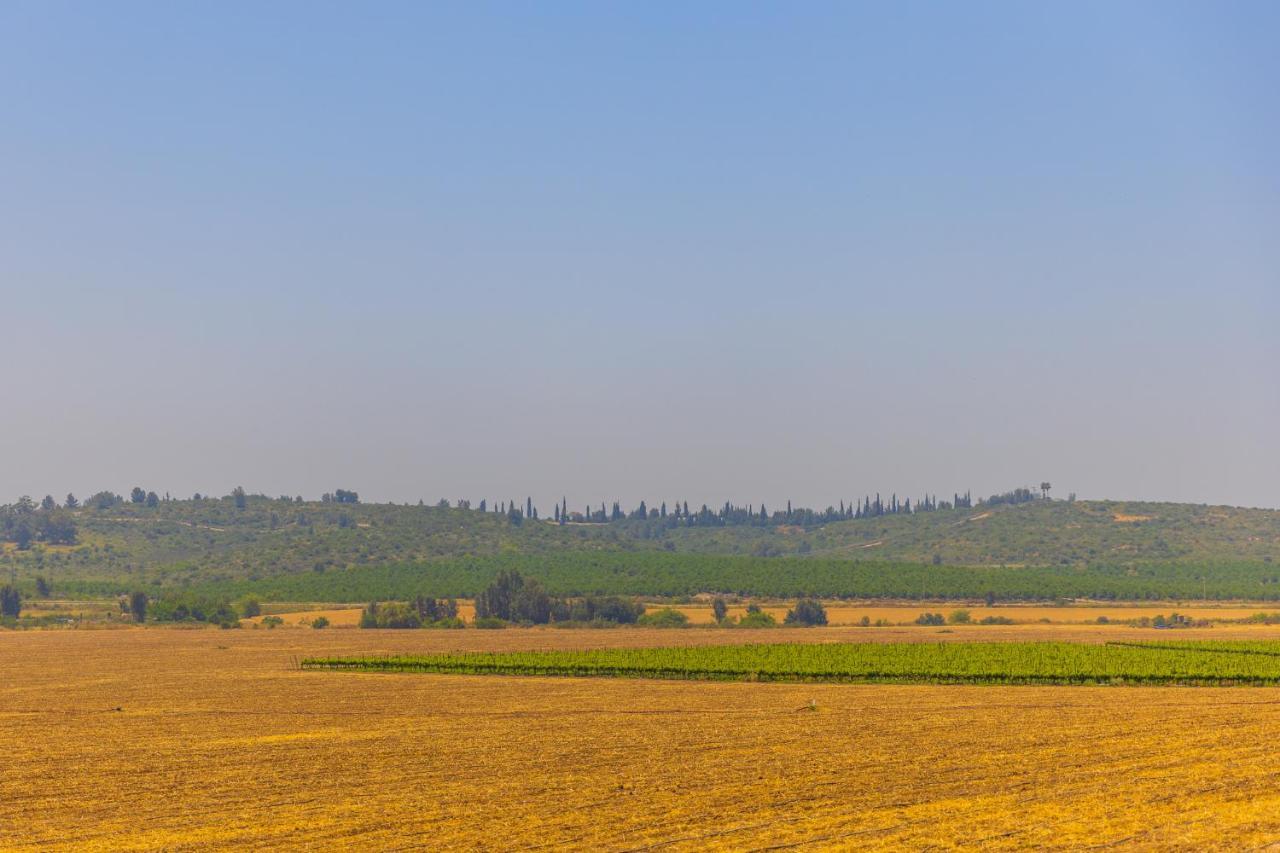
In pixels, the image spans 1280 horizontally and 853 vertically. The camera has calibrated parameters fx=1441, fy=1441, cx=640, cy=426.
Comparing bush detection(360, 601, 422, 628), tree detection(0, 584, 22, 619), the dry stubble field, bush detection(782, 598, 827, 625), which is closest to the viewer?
the dry stubble field

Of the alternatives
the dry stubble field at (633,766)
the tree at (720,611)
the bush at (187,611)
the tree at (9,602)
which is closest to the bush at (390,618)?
the bush at (187,611)

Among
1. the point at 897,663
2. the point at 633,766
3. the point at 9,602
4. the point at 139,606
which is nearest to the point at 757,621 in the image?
the point at 139,606

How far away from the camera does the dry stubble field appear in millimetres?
35469

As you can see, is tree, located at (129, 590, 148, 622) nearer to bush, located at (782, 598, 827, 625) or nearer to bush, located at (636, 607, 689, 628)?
bush, located at (636, 607, 689, 628)

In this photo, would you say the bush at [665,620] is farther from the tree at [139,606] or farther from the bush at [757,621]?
the tree at [139,606]

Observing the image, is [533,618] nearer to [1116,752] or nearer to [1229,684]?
[1229,684]

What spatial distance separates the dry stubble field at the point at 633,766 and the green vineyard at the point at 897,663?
5.91 meters

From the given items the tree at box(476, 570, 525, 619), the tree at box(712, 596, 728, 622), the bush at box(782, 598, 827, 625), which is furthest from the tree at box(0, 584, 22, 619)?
the bush at box(782, 598, 827, 625)

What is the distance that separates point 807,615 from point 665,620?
17.5 m

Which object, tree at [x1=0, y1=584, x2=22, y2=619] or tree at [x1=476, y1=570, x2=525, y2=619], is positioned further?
tree at [x1=0, y1=584, x2=22, y2=619]

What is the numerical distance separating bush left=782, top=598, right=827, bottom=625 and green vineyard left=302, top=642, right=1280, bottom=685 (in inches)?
2330

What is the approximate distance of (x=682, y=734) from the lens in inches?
2206

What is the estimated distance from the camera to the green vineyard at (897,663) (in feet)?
278

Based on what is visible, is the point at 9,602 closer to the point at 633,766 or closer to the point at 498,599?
the point at 498,599
